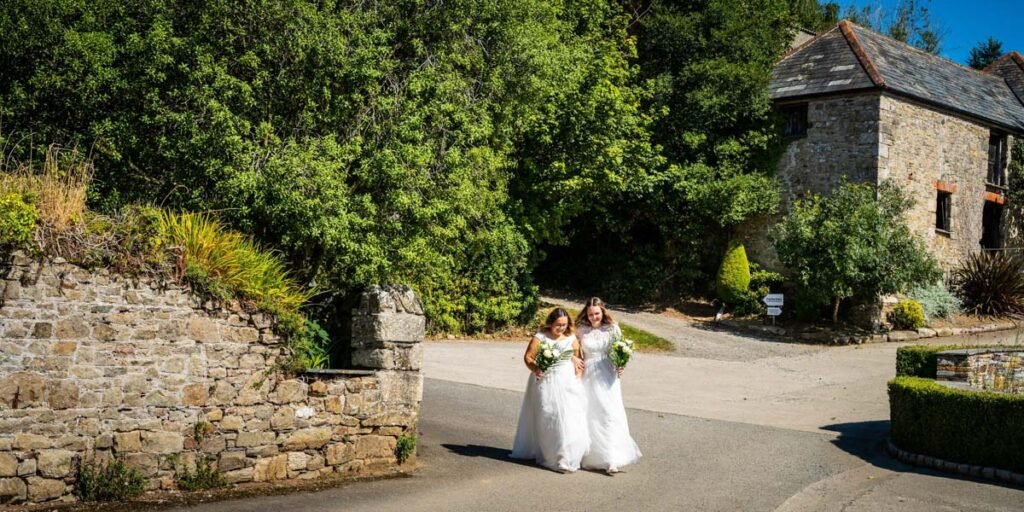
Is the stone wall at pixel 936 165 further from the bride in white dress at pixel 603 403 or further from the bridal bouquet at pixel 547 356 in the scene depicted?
the bridal bouquet at pixel 547 356

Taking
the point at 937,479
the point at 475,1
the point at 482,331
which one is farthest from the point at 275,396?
the point at 482,331

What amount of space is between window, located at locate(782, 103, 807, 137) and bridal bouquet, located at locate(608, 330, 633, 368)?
688 inches

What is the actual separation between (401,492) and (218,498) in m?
1.70

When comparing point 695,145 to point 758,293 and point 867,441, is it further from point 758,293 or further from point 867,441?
point 867,441

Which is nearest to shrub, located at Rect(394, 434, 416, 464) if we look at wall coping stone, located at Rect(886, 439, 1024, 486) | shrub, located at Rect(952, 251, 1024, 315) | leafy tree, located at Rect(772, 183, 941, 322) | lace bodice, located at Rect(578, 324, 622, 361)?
lace bodice, located at Rect(578, 324, 622, 361)

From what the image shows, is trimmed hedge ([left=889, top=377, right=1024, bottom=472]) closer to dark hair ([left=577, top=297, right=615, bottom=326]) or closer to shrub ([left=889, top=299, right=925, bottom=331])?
dark hair ([left=577, top=297, right=615, bottom=326])

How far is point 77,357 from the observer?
293 inches

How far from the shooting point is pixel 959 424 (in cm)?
1009

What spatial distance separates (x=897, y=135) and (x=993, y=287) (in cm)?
498

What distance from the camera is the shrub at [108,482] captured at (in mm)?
7402

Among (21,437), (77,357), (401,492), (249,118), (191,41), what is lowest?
(401,492)

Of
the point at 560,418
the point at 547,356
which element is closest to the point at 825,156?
the point at 547,356

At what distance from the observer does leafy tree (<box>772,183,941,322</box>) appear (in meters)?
20.8

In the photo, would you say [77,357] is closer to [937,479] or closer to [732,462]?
[732,462]
